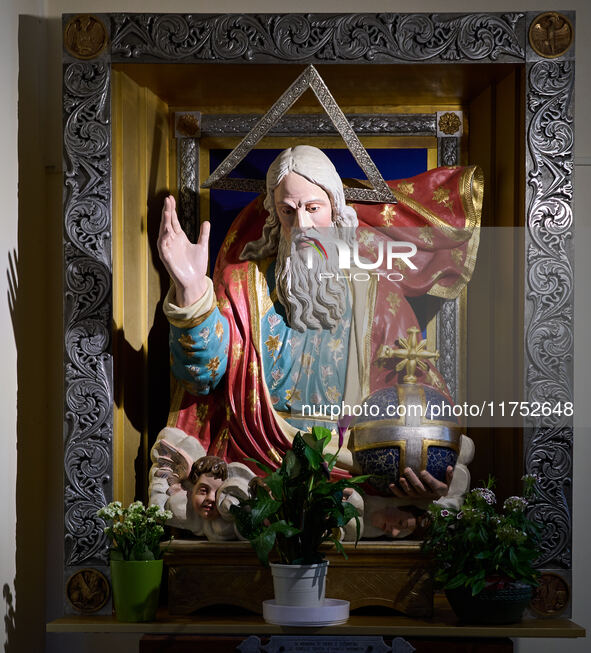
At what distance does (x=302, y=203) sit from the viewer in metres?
4.14

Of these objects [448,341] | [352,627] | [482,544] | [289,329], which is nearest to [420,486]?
[482,544]

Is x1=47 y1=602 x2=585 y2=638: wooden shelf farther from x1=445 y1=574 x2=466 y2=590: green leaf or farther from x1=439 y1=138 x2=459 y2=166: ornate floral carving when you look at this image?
x1=439 y1=138 x2=459 y2=166: ornate floral carving

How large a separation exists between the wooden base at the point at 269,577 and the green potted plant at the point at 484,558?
0.09 metres

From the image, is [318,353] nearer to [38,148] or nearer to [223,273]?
[223,273]

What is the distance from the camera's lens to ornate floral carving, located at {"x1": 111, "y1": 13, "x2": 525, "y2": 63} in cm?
399

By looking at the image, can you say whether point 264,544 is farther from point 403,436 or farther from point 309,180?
point 309,180

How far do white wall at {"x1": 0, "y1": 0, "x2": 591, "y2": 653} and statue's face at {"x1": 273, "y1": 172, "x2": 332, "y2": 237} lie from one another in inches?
32.2

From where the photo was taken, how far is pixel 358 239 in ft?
13.8

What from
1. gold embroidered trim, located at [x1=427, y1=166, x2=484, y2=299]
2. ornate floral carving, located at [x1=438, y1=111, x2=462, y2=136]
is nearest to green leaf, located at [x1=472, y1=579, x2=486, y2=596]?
gold embroidered trim, located at [x1=427, y1=166, x2=484, y2=299]

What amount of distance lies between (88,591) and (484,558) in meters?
1.43

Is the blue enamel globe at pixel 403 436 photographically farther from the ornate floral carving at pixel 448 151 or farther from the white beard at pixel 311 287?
the ornate floral carving at pixel 448 151

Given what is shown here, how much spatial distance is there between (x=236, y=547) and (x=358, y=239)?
130 cm

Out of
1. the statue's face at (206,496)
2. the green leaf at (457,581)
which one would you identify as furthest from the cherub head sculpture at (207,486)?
the green leaf at (457,581)

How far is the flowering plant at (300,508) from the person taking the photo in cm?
360
